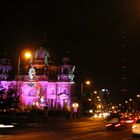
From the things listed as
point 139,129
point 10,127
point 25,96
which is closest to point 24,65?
point 25,96

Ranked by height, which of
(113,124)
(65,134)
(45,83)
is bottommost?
(65,134)

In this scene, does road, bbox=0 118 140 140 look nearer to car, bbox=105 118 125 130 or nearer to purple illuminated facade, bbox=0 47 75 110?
car, bbox=105 118 125 130

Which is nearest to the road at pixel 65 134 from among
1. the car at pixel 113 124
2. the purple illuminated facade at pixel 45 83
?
the car at pixel 113 124

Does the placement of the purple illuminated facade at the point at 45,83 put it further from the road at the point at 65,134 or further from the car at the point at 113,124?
the road at the point at 65,134

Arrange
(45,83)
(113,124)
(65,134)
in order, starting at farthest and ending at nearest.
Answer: (45,83) < (113,124) < (65,134)

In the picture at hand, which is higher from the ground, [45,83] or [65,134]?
[45,83]

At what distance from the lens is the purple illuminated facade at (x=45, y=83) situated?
128 meters

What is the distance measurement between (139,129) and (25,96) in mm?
102173

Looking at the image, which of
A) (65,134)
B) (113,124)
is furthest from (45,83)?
(65,134)

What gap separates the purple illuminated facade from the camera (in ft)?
421

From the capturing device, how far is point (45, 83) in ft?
432

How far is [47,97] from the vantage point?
130 m

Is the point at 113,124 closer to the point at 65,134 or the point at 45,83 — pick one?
the point at 65,134

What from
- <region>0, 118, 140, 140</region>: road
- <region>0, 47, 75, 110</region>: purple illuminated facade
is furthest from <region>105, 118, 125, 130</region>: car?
<region>0, 47, 75, 110</region>: purple illuminated facade
